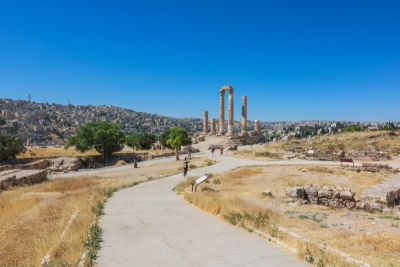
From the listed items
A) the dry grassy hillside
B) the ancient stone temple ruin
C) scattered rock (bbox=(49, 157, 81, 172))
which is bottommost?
scattered rock (bbox=(49, 157, 81, 172))

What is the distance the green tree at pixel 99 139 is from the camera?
A: 4512 centimetres

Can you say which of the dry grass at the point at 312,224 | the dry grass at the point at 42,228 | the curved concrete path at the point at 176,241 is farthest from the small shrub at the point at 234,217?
the dry grass at the point at 42,228

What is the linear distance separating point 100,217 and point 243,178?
621 inches

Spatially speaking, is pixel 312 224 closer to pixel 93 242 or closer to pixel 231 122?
pixel 93 242

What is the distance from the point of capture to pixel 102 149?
46.8 meters

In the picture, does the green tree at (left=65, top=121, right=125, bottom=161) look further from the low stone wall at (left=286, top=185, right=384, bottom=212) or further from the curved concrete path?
the curved concrete path

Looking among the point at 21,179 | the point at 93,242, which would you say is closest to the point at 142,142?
the point at 21,179

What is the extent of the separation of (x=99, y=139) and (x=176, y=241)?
38.3m

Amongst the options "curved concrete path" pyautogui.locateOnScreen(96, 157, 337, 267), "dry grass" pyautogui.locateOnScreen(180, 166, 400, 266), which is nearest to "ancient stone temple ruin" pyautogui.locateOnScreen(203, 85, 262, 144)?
"dry grass" pyautogui.locateOnScreen(180, 166, 400, 266)

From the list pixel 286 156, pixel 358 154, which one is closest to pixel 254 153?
pixel 286 156

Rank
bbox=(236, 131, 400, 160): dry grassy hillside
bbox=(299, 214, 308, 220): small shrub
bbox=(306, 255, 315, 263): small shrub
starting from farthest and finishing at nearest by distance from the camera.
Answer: bbox=(236, 131, 400, 160): dry grassy hillside, bbox=(299, 214, 308, 220): small shrub, bbox=(306, 255, 315, 263): small shrub

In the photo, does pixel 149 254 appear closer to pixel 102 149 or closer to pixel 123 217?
pixel 123 217

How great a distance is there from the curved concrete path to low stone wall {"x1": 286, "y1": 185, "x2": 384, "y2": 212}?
21.7 ft

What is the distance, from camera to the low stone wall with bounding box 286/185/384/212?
15.5 m
